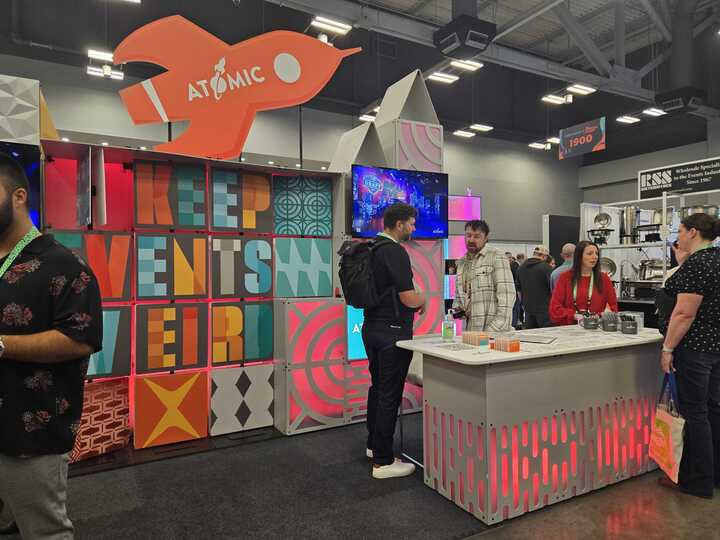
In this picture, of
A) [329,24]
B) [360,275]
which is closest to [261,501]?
[360,275]

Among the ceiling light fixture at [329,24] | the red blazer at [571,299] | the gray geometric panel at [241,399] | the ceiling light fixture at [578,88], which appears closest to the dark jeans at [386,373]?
the gray geometric panel at [241,399]

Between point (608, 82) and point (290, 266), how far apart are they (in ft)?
26.9

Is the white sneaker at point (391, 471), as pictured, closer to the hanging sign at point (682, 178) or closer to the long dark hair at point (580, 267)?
the long dark hair at point (580, 267)

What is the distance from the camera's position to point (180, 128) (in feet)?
27.1

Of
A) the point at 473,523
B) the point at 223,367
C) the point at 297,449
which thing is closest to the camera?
the point at 473,523

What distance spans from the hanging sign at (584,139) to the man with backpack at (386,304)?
25.3ft

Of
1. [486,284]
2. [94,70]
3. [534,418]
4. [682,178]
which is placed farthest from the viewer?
[94,70]

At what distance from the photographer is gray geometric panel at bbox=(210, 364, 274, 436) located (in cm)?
362

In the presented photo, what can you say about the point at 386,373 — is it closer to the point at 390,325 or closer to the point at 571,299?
the point at 390,325

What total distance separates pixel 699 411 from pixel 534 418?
92 cm

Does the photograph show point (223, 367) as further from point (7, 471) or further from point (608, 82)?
point (608, 82)

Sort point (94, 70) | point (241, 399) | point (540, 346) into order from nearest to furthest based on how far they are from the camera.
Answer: point (540, 346) < point (241, 399) < point (94, 70)

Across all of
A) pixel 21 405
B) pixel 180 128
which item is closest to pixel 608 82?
pixel 180 128

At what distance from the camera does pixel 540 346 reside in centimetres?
258
